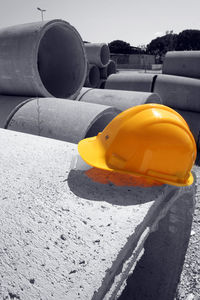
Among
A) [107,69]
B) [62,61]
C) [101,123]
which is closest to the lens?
[101,123]

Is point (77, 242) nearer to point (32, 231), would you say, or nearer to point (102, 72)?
point (32, 231)

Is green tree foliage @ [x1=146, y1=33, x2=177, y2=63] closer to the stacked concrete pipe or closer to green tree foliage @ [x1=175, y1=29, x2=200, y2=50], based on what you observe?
green tree foliage @ [x1=175, y1=29, x2=200, y2=50]

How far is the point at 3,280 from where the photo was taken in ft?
3.14

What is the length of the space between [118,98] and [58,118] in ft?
5.02

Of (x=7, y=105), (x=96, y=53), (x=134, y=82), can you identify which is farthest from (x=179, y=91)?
(x=96, y=53)

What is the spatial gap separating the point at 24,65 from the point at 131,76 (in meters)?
3.17

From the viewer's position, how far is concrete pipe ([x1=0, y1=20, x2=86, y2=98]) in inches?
133

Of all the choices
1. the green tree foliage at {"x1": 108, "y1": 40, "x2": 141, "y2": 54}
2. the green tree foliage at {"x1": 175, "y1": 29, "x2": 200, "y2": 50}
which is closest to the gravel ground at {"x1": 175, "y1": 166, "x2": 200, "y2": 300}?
the green tree foliage at {"x1": 108, "y1": 40, "x2": 141, "y2": 54}

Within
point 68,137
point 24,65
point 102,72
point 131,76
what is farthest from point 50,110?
point 102,72

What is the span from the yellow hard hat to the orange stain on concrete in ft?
0.21

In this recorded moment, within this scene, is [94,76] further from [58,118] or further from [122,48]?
[122,48]

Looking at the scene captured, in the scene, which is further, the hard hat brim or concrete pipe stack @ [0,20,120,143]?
concrete pipe stack @ [0,20,120,143]

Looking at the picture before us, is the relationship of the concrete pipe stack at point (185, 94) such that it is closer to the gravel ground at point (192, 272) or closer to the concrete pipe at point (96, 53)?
the gravel ground at point (192, 272)

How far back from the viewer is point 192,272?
215 cm
